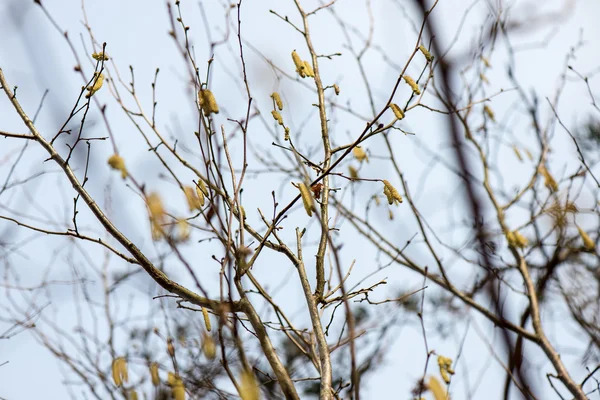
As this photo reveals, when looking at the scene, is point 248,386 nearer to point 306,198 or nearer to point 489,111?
point 306,198

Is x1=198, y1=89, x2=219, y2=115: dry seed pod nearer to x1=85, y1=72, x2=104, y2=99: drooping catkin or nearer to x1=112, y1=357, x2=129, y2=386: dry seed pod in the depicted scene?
x1=85, y1=72, x2=104, y2=99: drooping catkin

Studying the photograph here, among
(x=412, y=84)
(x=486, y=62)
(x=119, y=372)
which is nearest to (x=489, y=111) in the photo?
(x=486, y=62)

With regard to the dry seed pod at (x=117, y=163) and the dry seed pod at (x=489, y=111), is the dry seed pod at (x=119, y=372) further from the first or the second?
the dry seed pod at (x=489, y=111)

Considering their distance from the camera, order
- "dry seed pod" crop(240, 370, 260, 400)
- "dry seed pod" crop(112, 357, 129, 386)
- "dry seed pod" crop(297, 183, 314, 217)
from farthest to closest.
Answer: "dry seed pod" crop(112, 357, 129, 386) < "dry seed pod" crop(297, 183, 314, 217) < "dry seed pod" crop(240, 370, 260, 400)

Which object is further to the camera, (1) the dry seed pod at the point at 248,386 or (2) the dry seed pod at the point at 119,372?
(2) the dry seed pod at the point at 119,372

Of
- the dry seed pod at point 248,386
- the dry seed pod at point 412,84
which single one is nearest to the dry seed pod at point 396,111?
the dry seed pod at point 412,84

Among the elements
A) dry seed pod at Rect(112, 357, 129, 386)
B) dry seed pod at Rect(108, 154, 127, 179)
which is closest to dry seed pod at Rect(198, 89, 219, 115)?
dry seed pod at Rect(108, 154, 127, 179)

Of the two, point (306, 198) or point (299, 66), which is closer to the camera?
point (306, 198)

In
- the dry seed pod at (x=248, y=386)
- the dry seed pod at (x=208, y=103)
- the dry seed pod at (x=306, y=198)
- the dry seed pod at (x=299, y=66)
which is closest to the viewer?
the dry seed pod at (x=248, y=386)

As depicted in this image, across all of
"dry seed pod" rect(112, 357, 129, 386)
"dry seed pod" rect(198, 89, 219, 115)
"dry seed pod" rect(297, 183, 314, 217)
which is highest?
"dry seed pod" rect(198, 89, 219, 115)

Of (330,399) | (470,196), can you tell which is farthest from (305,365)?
(470,196)

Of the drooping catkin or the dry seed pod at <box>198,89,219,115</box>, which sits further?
the drooping catkin

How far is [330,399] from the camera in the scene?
1542mm

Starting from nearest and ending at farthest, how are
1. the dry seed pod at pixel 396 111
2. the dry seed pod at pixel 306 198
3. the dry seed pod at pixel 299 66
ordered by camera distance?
the dry seed pod at pixel 306 198 < the dry seed pod at pixel 396 111 < the dry seed pod at pixel 299 66
